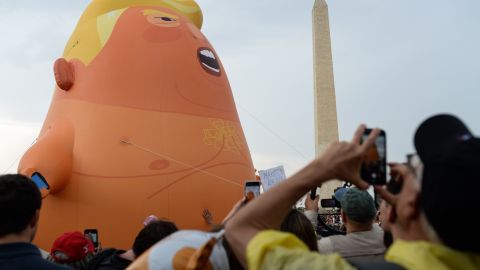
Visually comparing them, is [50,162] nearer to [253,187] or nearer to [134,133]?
[134,133]

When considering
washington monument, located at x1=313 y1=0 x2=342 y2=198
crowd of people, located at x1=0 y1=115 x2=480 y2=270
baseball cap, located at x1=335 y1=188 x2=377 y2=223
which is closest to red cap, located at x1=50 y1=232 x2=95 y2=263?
crowd of people, located at x1=0 y1=115 x2=480 y2=270

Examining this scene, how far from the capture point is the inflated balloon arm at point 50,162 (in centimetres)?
571

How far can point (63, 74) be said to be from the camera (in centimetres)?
652

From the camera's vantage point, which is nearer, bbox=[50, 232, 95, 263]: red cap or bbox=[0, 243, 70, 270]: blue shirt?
bbox=[0, 243, 70, 270]: blue shirt

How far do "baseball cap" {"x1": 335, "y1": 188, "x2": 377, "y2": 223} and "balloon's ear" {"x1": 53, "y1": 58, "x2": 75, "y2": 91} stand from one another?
5129mm

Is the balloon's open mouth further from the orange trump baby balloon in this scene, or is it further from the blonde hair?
the blonde hair

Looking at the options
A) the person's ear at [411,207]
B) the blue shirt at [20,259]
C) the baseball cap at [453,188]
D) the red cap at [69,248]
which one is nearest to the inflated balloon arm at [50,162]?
the red cap at [69,248]

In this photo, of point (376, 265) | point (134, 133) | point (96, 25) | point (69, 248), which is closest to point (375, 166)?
point (376, 265)

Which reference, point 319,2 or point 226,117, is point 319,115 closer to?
point 319,2

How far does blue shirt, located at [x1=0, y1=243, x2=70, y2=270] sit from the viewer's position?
62.1 inches

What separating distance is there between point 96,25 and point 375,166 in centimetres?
636

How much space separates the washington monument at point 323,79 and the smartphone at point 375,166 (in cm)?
1469

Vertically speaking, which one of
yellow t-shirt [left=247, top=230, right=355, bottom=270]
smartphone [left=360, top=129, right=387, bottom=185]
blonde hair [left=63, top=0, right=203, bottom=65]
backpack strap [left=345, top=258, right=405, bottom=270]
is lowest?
backpack strap [left=345, top=258, right=405, bottom=270]

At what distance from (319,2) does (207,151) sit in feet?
36.1
